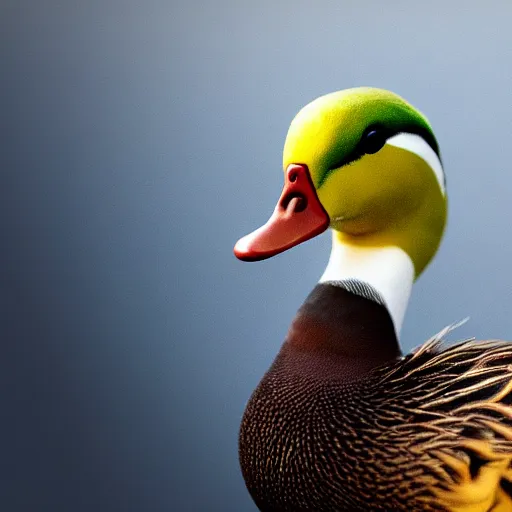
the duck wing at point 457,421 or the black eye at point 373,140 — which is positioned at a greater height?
the black eye at point 373,140

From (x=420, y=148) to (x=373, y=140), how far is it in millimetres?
47

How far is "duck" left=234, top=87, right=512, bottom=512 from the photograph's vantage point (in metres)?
0.49

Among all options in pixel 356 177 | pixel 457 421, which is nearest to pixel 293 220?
pixel 356 177

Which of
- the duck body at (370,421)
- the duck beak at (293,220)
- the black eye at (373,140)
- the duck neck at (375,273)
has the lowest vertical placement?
the duck body at (370,421)

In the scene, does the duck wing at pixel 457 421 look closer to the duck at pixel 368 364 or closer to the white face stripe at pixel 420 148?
the duck at pixel 368 364

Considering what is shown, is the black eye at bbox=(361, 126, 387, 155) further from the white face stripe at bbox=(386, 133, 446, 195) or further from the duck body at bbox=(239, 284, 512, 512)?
the duck body at bbox=(239, 284, 512, 512)

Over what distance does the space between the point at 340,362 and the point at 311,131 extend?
0.17 metres

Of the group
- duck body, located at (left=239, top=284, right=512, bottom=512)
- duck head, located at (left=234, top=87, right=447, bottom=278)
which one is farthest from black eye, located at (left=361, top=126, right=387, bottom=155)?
duck body, located at (left=239, top=284, right=512, bottom=512)

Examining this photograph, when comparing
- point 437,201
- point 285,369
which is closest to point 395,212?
point 437,201

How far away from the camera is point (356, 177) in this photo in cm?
55

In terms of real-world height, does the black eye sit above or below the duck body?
above

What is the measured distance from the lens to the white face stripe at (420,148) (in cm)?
56

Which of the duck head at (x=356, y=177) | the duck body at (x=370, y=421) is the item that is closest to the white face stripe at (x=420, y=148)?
the duck head at (x=356, y=177)

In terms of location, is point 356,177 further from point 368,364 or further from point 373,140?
point 368,364
